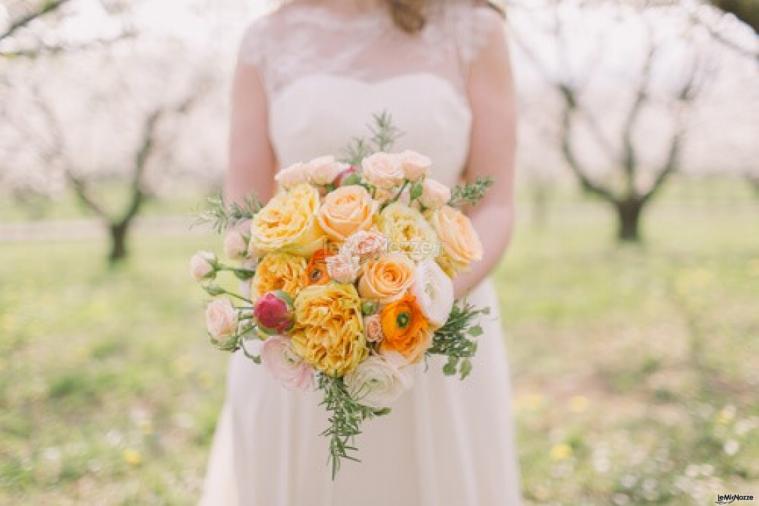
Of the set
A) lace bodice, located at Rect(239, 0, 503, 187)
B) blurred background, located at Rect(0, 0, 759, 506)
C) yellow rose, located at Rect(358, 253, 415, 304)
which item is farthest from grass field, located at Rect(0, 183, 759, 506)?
yellow rose, located at Rect(358, 253, 415, 304)

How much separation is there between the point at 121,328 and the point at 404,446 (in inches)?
202

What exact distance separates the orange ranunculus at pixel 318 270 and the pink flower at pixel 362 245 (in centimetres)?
8

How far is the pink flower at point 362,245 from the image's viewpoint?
4.50ft

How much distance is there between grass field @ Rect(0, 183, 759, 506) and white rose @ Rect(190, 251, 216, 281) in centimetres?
239

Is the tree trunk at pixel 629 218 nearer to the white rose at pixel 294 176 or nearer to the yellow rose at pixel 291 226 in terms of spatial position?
the white rose at pixel 294 176

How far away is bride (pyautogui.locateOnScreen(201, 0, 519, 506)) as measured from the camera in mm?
2092

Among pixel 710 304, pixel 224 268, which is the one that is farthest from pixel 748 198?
pixel 224 268

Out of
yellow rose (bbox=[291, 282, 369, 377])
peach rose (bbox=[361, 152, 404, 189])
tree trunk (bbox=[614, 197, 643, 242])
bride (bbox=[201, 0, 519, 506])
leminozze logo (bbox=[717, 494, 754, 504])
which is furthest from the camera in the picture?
tree trunk (bbox=[614, 197, 643, 242])

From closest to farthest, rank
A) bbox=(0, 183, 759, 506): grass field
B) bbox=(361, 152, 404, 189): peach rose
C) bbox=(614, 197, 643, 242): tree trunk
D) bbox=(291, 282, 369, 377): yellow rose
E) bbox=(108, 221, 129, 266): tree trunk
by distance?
bbox=(291, 282, 369, 377): yellow rose < bbox=(361, 152, 404, 189): peach rose < bbox=(0, 183, 759, 506): grass field < bbox=(108, 221, 129, 266): tree trunk < bbox=(614, 197, 643, 242): tree trunk

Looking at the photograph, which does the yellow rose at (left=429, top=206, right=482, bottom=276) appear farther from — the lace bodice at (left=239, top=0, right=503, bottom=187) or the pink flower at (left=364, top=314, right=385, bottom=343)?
the lace bodice at (left=239, top=0, right=503, bottom=187)

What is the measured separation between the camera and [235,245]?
159cm

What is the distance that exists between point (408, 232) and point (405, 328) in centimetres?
22

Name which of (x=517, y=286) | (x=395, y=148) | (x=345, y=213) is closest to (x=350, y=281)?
(x=345, y=213)

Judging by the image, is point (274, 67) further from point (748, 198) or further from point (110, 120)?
point (748, 198)
